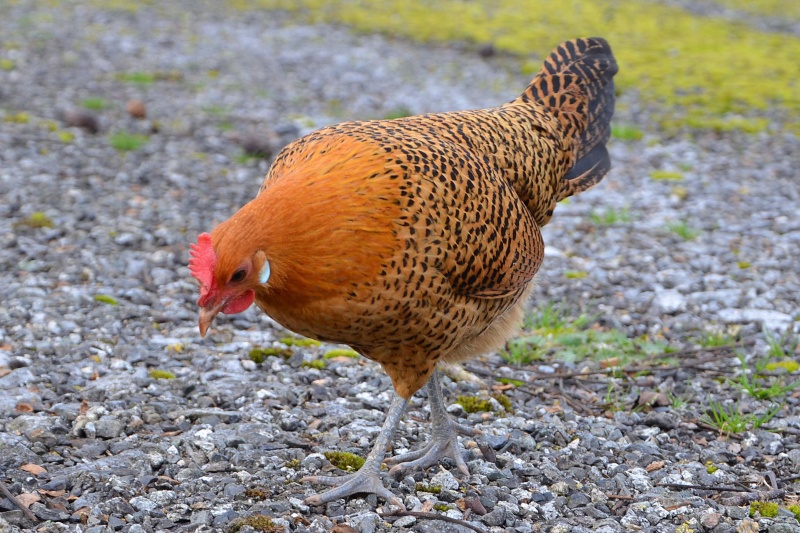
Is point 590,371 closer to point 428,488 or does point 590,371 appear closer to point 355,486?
point 428,488

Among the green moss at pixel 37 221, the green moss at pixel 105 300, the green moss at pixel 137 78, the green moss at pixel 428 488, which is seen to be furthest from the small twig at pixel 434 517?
the green moss at pixel 137 78

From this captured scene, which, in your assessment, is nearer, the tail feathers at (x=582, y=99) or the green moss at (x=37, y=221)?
the tail feathers at (x=582, y=99)

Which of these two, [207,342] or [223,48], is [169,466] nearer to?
[207,342]

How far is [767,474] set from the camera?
452cm

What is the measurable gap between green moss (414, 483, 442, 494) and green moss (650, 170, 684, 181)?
259 inches

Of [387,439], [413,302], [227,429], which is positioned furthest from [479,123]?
[227,429]

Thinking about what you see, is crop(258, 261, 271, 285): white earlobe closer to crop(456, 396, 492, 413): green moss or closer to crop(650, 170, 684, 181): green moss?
crop(456, 396, 492, 413): green moss

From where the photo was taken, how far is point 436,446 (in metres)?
4.67

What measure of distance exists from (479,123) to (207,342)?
8.18ft

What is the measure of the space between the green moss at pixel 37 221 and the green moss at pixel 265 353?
9.33 feet

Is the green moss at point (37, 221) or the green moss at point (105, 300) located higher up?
the green moss at point (37, 221)

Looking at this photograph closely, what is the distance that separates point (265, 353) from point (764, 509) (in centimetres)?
322

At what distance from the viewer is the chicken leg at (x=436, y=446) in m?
4.59

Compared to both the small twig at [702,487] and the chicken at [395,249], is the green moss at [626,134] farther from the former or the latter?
the small twig at [702,487]
